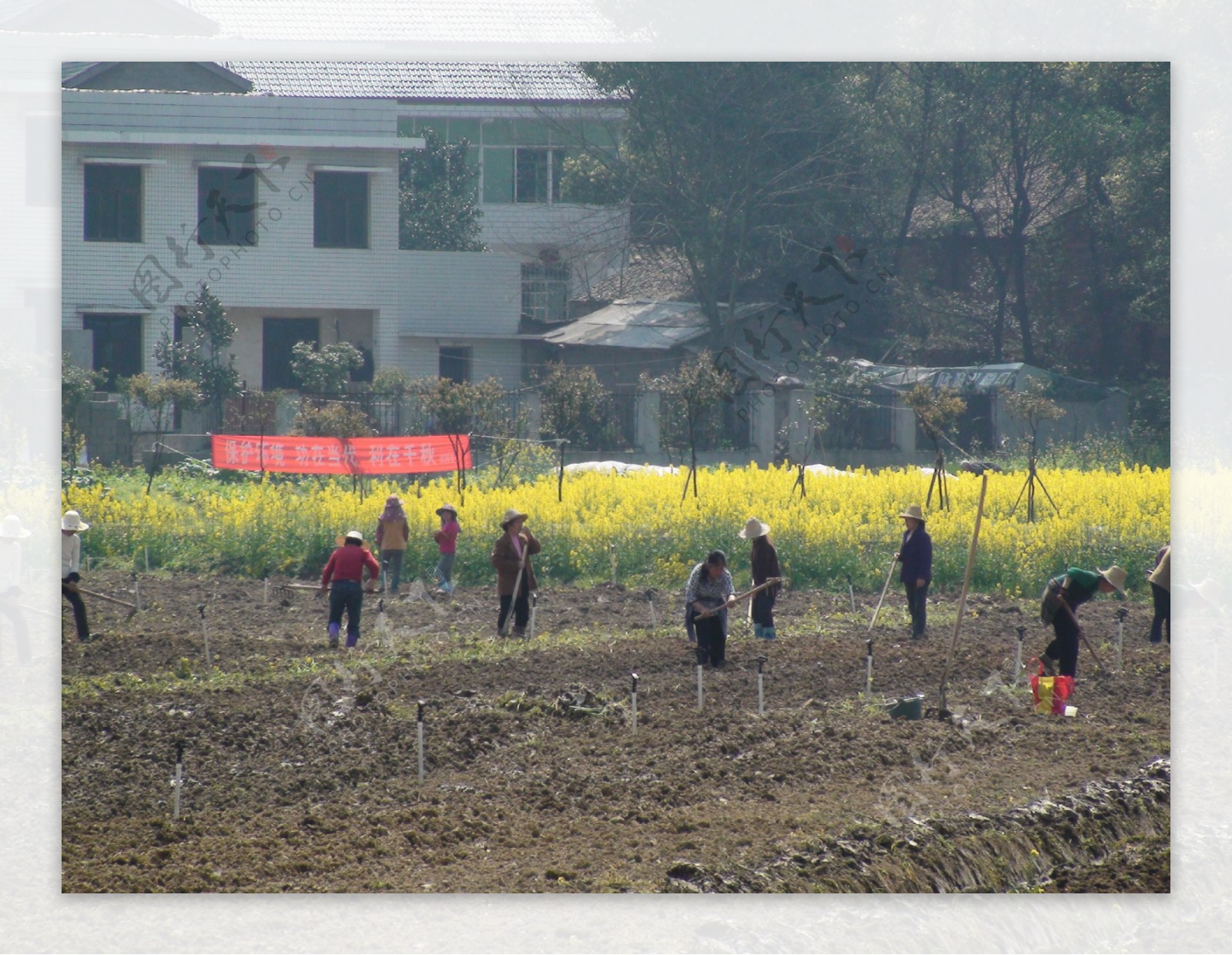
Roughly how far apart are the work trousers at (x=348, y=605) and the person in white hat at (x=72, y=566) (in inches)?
78.6

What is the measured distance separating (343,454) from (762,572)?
4.95 metres

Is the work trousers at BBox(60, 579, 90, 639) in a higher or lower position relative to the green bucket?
higher

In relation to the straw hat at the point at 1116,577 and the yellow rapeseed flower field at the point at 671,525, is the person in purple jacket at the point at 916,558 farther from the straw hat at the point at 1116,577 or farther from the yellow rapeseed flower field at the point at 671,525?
the straw hat at the point at 1116,577

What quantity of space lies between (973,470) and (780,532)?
2.32m

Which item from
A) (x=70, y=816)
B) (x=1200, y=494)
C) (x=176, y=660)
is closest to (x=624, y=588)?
(x=176, y=660)

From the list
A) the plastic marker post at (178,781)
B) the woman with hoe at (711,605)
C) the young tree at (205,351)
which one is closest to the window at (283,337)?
the young tree at (205,351)

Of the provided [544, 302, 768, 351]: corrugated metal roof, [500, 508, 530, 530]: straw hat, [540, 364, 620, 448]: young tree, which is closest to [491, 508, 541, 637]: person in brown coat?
[500, 508, 530, 530]: straw hat

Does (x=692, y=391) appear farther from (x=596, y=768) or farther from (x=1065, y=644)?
(x=596, y=768)

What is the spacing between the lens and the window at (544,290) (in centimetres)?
1284

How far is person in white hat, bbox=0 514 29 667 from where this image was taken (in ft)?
34.9

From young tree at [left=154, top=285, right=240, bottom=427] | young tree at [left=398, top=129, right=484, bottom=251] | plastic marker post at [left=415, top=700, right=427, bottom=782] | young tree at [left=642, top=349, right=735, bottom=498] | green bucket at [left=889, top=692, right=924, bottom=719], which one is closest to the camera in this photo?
plastic marker post at [left=415, top=700, right=427, bottom=782]

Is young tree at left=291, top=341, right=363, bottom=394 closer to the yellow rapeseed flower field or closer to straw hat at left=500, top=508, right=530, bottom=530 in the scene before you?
straw hat at left=500, top=508, right=530, bottom=530

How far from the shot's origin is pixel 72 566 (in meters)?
11.8

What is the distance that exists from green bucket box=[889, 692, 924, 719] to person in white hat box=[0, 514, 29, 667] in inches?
254
